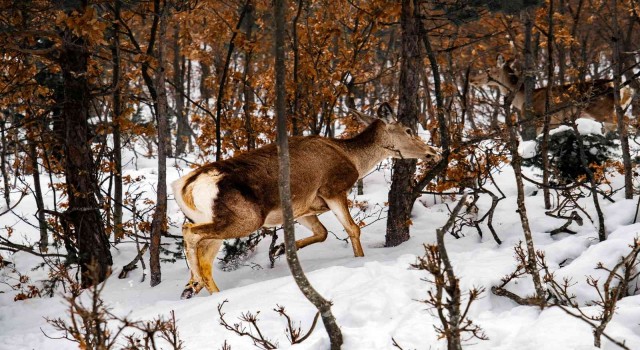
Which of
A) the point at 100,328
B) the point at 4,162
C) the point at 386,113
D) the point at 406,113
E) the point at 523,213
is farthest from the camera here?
the point at 4,162

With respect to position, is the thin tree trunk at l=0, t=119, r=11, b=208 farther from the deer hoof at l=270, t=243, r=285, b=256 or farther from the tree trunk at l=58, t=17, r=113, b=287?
the deer hoof at l=270, t=243, r=285, b=256

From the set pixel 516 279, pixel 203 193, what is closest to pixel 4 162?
pixel 203 193

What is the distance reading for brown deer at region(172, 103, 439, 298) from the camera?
19.3ft

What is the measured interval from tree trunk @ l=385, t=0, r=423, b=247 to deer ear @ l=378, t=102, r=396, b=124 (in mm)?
124

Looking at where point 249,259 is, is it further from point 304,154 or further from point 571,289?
point 571,289

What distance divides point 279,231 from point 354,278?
3.79 meters

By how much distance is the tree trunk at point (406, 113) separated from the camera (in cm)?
694

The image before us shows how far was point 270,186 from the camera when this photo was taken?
6168mm

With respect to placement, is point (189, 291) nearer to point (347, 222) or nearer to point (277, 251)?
point (277, 251)

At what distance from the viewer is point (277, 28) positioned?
3.58 metres

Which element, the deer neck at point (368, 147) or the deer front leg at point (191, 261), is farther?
the deer neck at point (368, 147)

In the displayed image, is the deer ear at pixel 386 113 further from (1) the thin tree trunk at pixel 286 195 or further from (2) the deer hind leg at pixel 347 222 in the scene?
(1) the thin tree trunk at pixel 286 195

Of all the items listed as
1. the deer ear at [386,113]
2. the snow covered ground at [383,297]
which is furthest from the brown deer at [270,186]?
the snow covered ground at [383,297]

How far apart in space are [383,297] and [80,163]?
4832 mm
